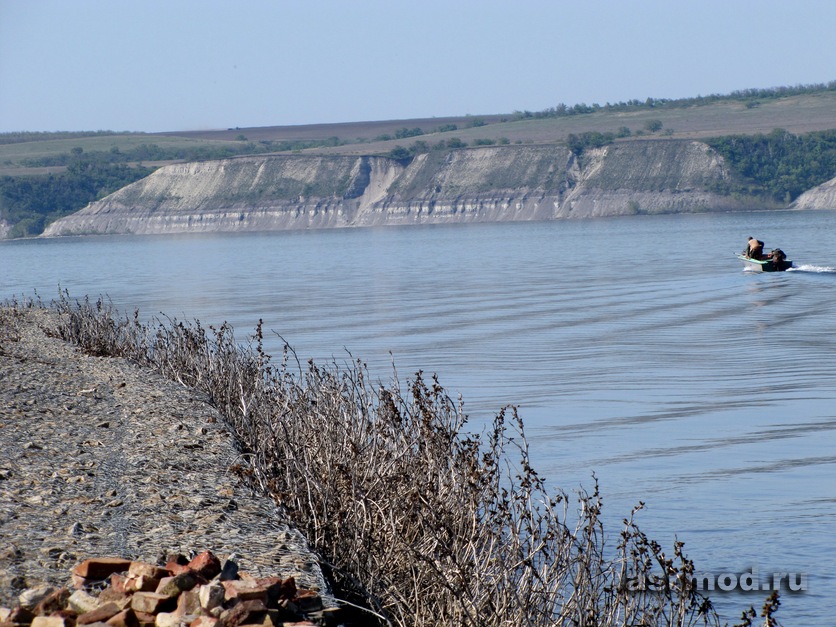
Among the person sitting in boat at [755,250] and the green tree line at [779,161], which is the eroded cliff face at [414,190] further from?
the person sitting in boat at [755,250]

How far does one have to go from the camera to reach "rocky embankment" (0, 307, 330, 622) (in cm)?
593

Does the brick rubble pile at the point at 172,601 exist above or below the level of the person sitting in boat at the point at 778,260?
below

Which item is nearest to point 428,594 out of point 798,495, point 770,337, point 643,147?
point 798,495

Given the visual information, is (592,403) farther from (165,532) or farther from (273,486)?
(165,532)

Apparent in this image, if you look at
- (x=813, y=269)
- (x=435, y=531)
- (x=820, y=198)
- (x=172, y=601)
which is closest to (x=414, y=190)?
(x=820, y=198)

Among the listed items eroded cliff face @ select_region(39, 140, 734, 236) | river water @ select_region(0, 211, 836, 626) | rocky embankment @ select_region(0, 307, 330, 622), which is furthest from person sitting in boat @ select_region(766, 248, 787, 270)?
eroded cliff face @ select_region(39, 140, 734, 236)

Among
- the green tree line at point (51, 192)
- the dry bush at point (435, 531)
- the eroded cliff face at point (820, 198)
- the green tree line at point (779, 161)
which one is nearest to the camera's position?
the dry bush at point (435, 531)

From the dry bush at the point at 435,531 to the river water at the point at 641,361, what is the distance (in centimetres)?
106

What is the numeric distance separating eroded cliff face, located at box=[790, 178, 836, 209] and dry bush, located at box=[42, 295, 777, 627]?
412 ft

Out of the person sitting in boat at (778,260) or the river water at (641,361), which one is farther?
the person sitting in boat at (778,260)

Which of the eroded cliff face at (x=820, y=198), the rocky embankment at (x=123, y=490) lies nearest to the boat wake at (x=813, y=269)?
the rocky embankment at (x=123, y=490)

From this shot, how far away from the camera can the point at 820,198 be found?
128 metres

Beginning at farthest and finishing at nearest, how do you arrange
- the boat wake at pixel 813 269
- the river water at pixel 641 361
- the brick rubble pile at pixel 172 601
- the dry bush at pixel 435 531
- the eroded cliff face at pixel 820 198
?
the eroded cliff face at pixel 820 198
the boat wake at pixel 813 269
the river water at pixel 641 361
the dry bush at pixel 435 531
the brick rubble pile at pixel 172 601

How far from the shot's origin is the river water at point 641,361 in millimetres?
9398
